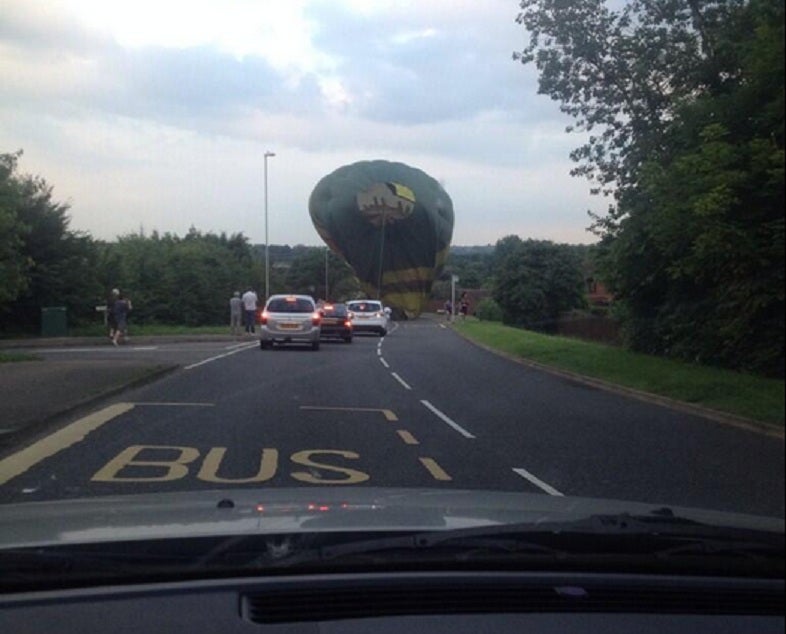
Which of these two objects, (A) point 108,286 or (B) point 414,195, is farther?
(A) point 108,286

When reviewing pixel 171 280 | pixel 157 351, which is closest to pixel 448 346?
pixel 157 351

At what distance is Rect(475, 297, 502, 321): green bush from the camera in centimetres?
6275

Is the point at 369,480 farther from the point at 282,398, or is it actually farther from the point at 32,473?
the point at 282,398

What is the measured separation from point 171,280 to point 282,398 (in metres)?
37.0

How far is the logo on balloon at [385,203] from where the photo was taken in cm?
2231

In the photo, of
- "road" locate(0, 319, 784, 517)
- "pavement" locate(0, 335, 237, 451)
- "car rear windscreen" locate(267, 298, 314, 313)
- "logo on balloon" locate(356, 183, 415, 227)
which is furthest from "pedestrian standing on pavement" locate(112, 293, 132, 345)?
"road" locate(0, 319, 784, 517)

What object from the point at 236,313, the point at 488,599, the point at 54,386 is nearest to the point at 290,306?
the point at 236,313

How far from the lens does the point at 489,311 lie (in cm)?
6606

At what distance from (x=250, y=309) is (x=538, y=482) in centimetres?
3283

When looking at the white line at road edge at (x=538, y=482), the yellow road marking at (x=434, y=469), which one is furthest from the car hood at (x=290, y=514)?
the yellow road marking at (x=434, y=469)

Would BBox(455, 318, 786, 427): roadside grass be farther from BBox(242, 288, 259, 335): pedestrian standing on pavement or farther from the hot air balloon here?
BBox(242, 288, 259, 335): pedestrian standing on pavement

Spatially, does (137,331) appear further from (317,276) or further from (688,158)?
(317,276)

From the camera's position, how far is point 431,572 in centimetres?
345

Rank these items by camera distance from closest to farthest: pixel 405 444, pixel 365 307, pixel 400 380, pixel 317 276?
pixel 405 444
pixel 400 380
pixel 365 307
pixel 317 276
